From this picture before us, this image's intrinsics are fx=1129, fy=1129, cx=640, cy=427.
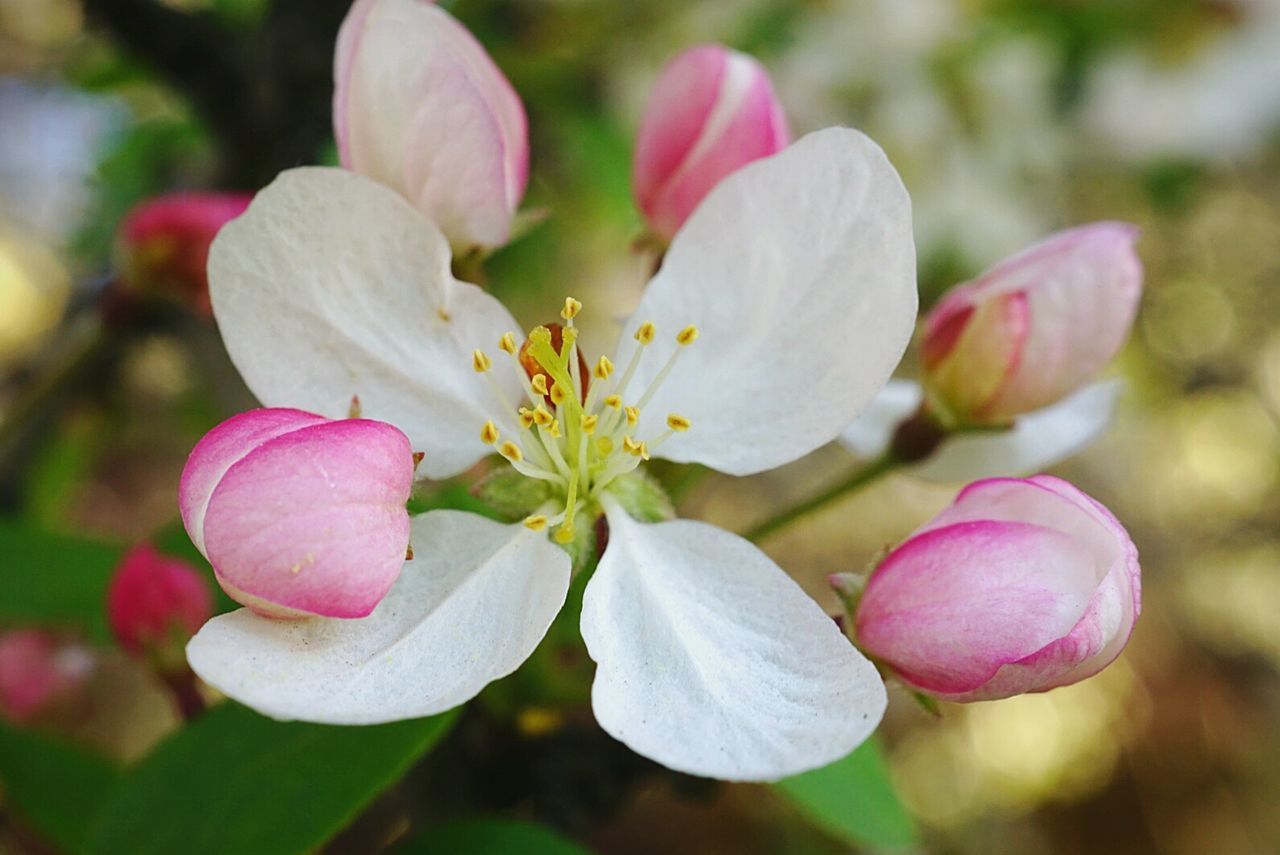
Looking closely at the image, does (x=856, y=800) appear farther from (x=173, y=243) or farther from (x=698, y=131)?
(x=173, y=243)

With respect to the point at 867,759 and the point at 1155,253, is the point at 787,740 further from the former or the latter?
the point at 1155,253

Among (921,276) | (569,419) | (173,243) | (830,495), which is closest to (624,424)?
(569,419)

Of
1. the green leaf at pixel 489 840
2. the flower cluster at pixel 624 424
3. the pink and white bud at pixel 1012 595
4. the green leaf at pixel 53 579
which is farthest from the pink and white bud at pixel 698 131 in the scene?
the green leaf at pixel 53 579

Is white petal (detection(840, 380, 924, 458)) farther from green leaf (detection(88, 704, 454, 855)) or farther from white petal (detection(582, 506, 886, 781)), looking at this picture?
green leaf (detection(88, 704, 454, 855))

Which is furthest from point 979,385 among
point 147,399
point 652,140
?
point 147,399

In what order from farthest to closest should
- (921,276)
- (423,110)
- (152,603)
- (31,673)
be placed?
(921,276) < (31,673) < (152,603) < (423,110)

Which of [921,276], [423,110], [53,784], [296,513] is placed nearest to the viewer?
[296,513]
